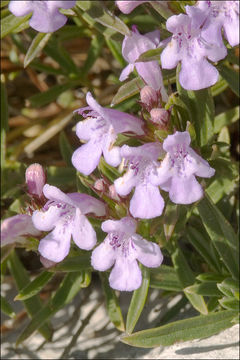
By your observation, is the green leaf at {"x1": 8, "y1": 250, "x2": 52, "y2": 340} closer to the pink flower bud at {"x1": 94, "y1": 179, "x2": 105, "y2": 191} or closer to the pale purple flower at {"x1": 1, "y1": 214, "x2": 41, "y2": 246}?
the pale purple flower at {"x1": 1, "y1": 214, "x2": 41, "y2": 246}

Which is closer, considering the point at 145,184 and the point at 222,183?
the point at 145,184

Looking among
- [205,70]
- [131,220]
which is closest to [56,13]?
[205,70]

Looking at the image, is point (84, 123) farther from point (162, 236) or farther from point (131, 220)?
point (162, 236)

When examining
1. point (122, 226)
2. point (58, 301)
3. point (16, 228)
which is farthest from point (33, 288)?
point (122, 226)

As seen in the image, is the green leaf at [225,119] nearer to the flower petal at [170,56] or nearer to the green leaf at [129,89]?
the green leaf at [129,89]

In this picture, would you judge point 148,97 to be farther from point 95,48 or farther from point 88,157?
point 95,48

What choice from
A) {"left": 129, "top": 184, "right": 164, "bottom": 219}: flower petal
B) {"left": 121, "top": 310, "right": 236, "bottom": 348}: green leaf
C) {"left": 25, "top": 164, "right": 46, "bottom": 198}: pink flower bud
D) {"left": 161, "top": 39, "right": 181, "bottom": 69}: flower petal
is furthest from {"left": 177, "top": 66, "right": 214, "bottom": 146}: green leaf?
{"left": 121, "top": 310, "right": 236, "bottom": 348}: green leaf
